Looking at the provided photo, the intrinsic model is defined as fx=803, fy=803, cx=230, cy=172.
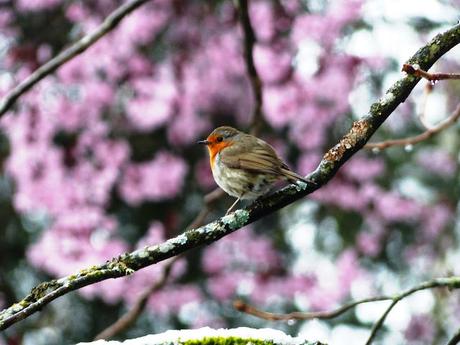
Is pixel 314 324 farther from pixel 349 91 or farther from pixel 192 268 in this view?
pixel 349 91

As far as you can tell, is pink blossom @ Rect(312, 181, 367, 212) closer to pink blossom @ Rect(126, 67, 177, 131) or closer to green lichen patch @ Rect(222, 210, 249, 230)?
pink blossom @ Rect(126, 67, 177, 131)

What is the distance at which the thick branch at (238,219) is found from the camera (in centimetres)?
189

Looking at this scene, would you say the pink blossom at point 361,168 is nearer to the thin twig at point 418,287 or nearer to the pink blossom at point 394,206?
the pink blossom at point 394,206

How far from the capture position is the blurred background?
595cm

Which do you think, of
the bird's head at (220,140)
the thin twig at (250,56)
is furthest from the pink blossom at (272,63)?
the bird's head at (220,140)

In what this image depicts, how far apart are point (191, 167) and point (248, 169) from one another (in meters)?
3.42

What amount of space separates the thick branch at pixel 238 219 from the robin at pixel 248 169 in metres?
0.88

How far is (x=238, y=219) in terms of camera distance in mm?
2025

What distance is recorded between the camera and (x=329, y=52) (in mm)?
5996

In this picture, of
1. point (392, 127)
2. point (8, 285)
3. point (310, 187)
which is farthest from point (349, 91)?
point (310, 187)

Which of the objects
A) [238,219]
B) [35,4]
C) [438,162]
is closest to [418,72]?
[238,219]

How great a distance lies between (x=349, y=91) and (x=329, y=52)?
33cm

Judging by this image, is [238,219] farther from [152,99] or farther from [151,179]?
[151,179]

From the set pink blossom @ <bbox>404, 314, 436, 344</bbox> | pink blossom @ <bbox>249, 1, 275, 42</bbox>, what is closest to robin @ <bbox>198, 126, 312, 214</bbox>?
pink blossom @ <bbox>249, 1, 275, 42</bbox>
